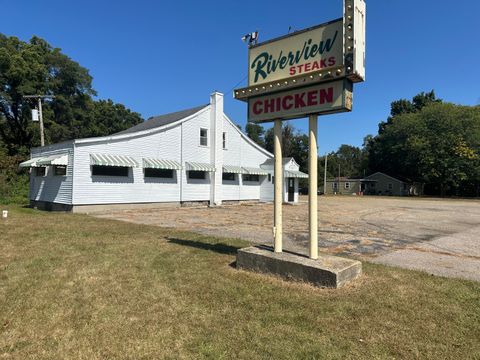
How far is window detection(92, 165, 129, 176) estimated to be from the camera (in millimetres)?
16234

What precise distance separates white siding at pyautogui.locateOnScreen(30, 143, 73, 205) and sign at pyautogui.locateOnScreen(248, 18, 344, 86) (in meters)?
12.6

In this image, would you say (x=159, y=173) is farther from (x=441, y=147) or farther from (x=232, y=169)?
(x=441, y=147)

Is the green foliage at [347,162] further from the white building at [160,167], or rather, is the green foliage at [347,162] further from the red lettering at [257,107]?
the red lettering at [257,107]

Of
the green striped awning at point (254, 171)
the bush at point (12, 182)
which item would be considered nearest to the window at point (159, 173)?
the green striped awning at point (254, 171)

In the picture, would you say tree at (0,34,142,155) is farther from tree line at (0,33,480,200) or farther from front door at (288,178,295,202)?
front door at (288,178,295,202)

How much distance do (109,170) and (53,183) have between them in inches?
116

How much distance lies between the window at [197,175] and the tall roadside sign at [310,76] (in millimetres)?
14751

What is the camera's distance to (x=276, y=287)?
4703mm

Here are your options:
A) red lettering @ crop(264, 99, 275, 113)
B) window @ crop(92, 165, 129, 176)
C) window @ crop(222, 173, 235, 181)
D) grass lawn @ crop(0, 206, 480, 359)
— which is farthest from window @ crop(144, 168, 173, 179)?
red lettering @ crop(264, 99, 275, 113)

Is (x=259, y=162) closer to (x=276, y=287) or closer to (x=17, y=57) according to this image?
(x=276, y=287)

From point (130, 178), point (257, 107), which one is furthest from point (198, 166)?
point (257, 107)

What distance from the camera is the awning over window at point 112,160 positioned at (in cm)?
1575

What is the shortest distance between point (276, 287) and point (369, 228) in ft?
26.9

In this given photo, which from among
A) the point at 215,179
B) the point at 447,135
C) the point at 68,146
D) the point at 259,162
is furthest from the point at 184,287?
the point at 447,135
